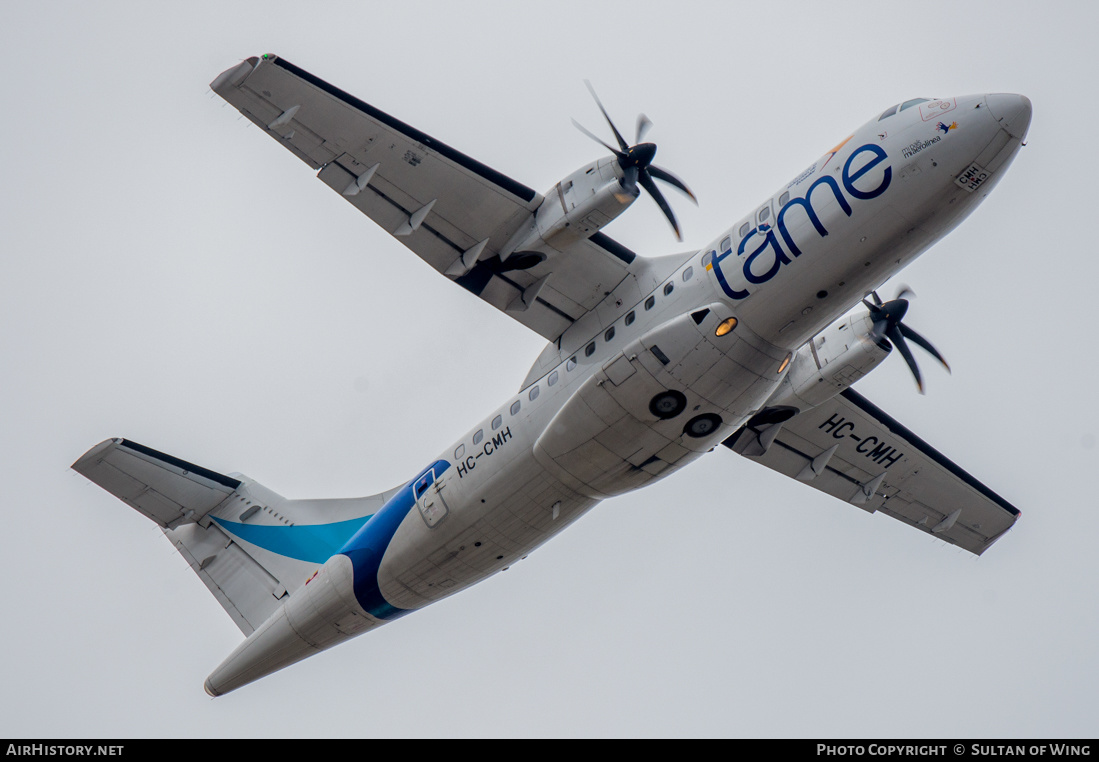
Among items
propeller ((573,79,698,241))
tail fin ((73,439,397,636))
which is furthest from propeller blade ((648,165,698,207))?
tail fin ((73,439,397,636))

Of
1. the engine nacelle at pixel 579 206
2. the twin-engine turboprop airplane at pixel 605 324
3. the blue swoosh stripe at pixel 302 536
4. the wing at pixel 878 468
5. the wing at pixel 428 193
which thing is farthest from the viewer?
the blue swoosh stripe at pixel 302 536

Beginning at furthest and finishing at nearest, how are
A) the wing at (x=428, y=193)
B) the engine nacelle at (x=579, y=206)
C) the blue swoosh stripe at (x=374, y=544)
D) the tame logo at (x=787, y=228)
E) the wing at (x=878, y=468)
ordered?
the wing at (x=878, y=468)
the blue swoosh stripe at (x=374, y=544)
the wing at (x=428, y=193)
the engine nacelle at (x=579, y=206)
the tame logo at (x=787, y=228)

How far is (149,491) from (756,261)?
1303cm

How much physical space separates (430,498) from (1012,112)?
10508 mm

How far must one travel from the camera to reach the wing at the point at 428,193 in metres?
15.2

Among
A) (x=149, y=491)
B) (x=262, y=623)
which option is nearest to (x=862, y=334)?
(x=262, y=623)

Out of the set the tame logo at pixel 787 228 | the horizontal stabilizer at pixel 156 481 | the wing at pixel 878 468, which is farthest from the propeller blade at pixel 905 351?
the horizontal stabilizer at pixel 156 481

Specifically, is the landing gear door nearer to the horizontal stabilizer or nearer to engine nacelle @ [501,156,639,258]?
engine nacelle @ [501,156,639,258]

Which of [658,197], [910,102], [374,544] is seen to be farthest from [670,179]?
[374,544]

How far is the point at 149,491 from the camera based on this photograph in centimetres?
2028

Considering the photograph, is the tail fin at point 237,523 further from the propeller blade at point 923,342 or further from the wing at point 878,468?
the propeller blade at point 923,342

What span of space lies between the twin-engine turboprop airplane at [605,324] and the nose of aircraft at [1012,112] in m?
0.02

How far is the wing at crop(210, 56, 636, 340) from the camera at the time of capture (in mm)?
15188

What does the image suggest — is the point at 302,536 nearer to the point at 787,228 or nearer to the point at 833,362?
the point at 833,362
